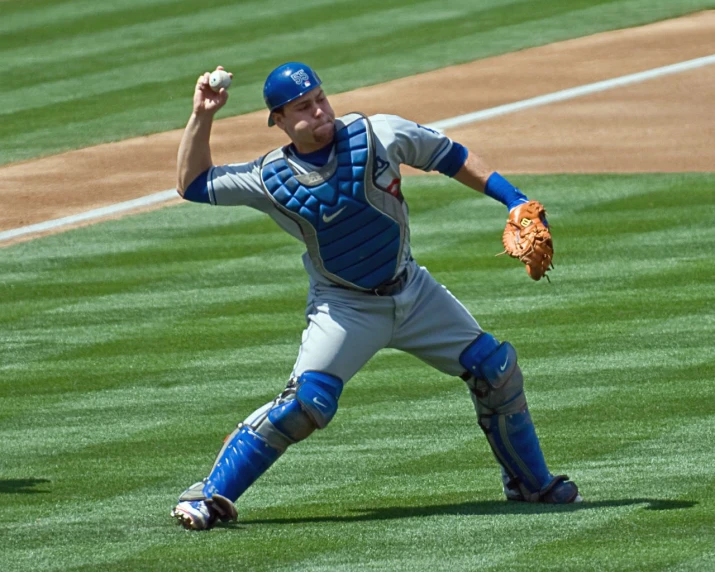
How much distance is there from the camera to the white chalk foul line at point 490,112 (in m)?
13.0

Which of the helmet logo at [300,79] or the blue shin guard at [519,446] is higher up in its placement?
the helmet logo at [300,79]

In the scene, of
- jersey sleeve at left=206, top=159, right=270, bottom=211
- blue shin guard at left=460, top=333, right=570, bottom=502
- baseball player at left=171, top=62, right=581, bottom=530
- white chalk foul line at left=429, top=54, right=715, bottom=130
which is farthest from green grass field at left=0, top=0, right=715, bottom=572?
white chalk foul line at left=429, top=54, right=715, bottom=130

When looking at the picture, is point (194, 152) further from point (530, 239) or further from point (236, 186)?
point (530, 239)

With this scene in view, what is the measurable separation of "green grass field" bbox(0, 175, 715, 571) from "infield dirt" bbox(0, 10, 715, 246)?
0.92 meters

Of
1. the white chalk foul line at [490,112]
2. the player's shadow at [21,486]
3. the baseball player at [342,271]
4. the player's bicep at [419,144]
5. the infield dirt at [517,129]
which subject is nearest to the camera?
the baseball player at [342,271]

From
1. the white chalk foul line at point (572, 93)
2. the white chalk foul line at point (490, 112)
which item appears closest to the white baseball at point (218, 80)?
the white chalk foul line at point (490, 112)

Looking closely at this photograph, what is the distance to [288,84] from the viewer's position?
5.78 metres

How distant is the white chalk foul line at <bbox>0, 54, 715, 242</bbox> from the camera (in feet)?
42.6

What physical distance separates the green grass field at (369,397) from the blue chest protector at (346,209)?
965 millimetres

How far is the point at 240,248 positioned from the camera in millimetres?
11828

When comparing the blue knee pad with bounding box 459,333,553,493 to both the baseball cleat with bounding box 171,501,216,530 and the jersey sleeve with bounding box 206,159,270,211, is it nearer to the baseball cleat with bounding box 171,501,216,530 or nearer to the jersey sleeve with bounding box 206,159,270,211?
the jersey sleeve with bounding box 206,159,270,211

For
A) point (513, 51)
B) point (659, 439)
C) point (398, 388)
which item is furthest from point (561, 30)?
point (659, 439)

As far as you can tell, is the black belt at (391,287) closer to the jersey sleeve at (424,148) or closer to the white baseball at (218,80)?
the jersey sleeve at (424,148)

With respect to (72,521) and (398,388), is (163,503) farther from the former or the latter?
(398,388)
